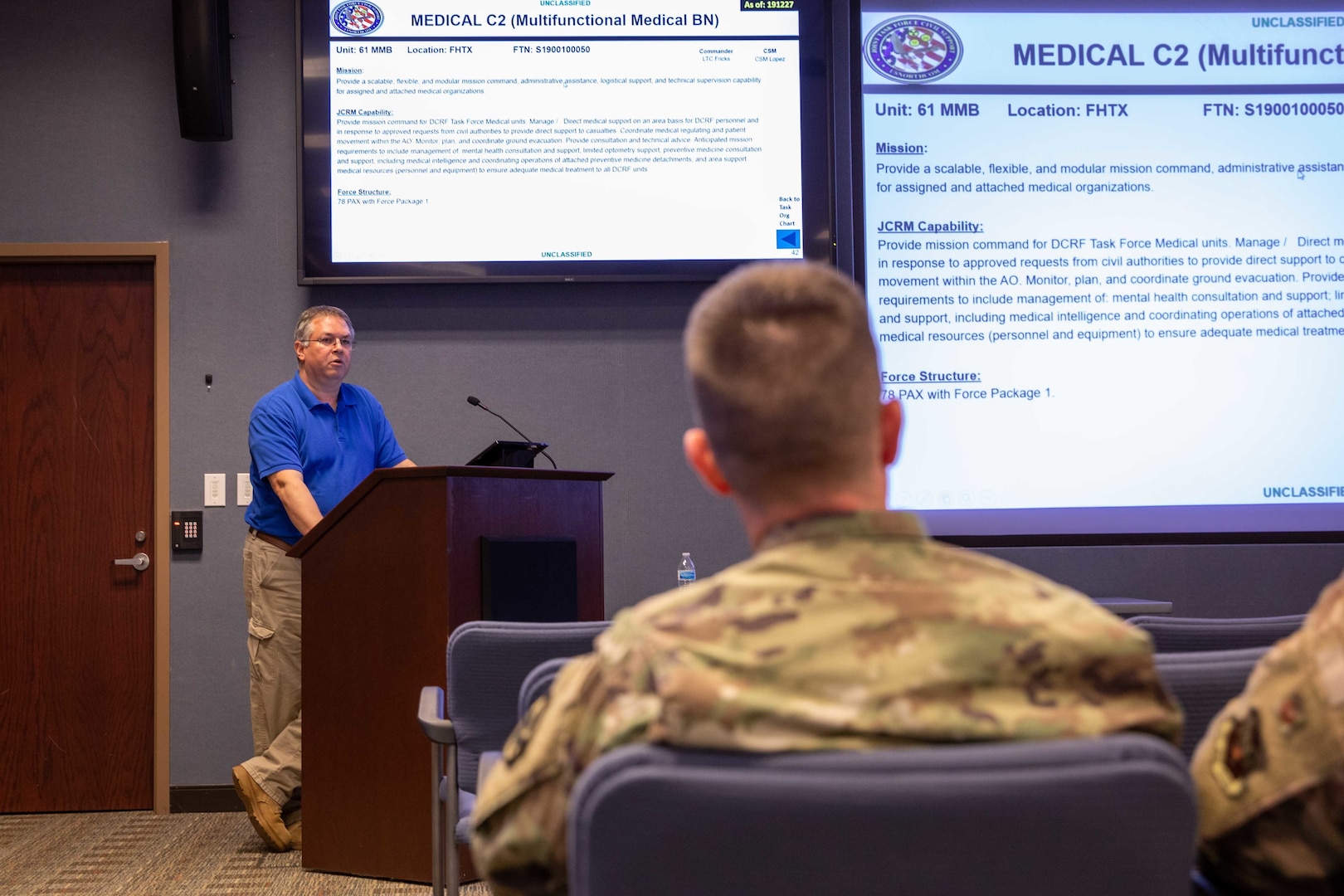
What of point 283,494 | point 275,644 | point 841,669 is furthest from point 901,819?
point 275,644

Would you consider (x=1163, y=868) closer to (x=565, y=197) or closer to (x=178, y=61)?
(x=565, y=197)

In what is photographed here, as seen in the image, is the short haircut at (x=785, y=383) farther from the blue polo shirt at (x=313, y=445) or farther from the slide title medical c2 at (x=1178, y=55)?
the slide title medical c2 at (x=1178, y=55)

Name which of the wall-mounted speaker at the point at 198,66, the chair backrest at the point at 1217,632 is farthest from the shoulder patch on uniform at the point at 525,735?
the wall-mounted speaker at the point at 198,66

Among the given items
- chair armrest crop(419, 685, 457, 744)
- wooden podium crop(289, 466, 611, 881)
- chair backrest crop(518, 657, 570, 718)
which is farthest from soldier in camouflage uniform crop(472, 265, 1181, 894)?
wooden podium crop(289, 466, 611, 881)

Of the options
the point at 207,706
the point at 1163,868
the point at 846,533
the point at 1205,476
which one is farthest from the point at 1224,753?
the point at 207,706

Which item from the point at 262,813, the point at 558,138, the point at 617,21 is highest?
the point at 617,21

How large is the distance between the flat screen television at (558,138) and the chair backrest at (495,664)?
2.40 m

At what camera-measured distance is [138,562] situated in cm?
437

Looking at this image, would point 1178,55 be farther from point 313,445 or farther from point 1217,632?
point 313,445

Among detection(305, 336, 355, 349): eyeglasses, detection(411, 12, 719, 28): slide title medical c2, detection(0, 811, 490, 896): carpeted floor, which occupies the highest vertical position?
Result: detection(411, 12, 719, 28): slide title medical c2

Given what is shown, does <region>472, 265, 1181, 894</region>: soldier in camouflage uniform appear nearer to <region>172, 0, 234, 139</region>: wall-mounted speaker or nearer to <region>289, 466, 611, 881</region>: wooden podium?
<region>289, 466, 611, 881</region>: wooden podium

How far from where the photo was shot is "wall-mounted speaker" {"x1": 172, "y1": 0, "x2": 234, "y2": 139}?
4.12 metres

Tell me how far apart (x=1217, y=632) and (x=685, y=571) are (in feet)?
7.94

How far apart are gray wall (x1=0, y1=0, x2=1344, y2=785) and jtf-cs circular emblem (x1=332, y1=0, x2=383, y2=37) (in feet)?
0.86
